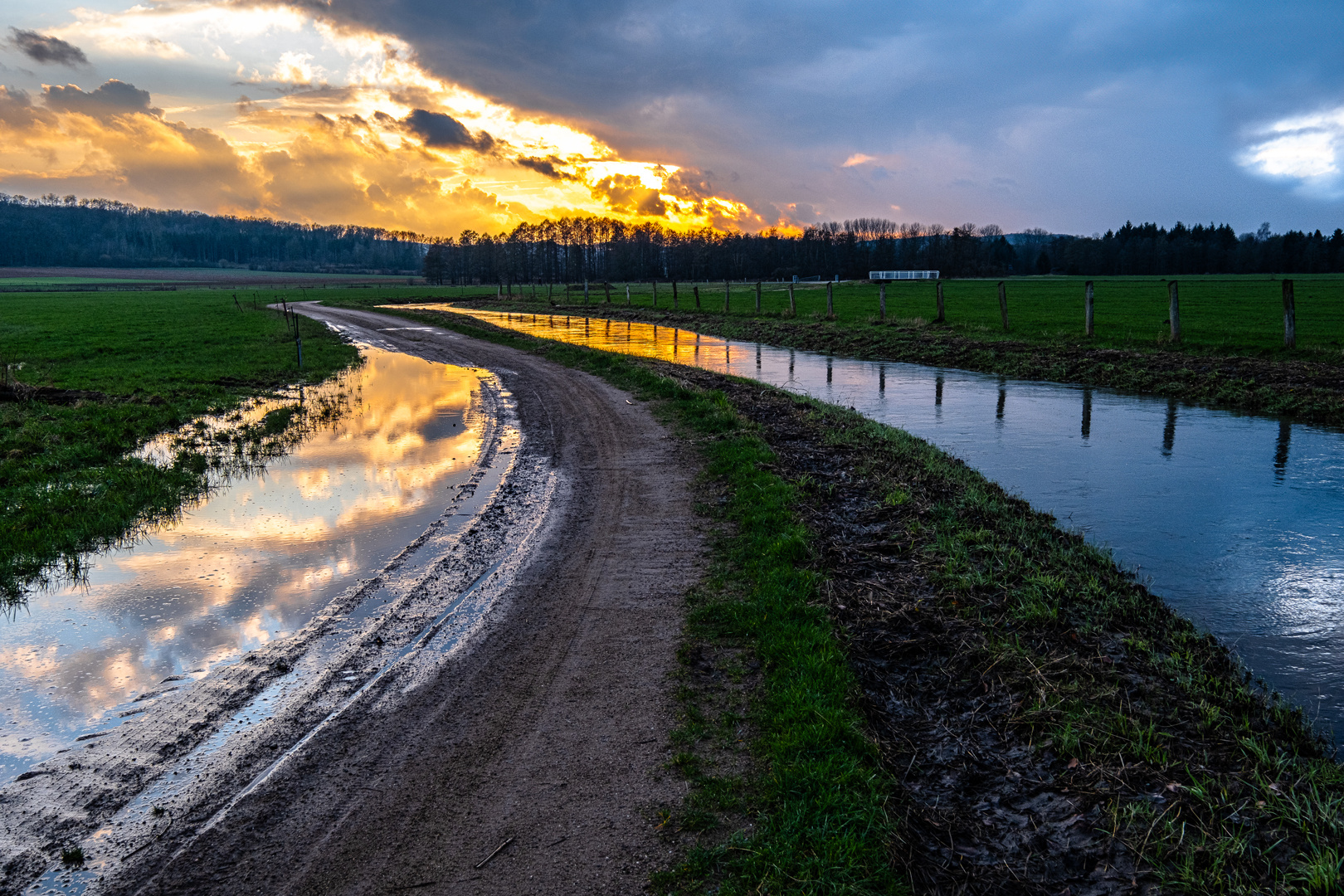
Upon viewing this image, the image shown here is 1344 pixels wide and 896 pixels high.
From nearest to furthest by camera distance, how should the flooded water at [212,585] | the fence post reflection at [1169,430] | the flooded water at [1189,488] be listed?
the flooded water at [212,585]
the flooded water at [1189,488]
the fence post reflection at [1169,430]

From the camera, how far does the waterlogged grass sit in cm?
388

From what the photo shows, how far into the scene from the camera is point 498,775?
15.4 feet

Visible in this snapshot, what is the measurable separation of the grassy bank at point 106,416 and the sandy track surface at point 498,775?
5.71 metres

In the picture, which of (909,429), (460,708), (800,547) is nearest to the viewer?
(460,708)

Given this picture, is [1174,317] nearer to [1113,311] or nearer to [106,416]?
[1113,311]

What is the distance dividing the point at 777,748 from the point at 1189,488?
9.85 metres

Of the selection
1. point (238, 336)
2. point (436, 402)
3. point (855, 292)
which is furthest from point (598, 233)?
point (436, 402)

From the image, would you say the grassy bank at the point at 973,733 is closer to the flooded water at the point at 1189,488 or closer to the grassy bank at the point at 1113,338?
the flooded water at the point at 1189,488

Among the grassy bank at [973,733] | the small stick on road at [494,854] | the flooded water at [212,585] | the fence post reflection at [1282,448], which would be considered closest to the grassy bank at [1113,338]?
the fence post reflection at [1282,448]

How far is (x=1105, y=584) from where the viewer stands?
751 cm

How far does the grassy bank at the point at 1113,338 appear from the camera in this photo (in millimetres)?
18625

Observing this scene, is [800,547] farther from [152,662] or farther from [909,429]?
[909,429]

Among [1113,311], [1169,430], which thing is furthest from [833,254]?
[1169,430]

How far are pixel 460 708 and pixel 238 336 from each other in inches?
1466
